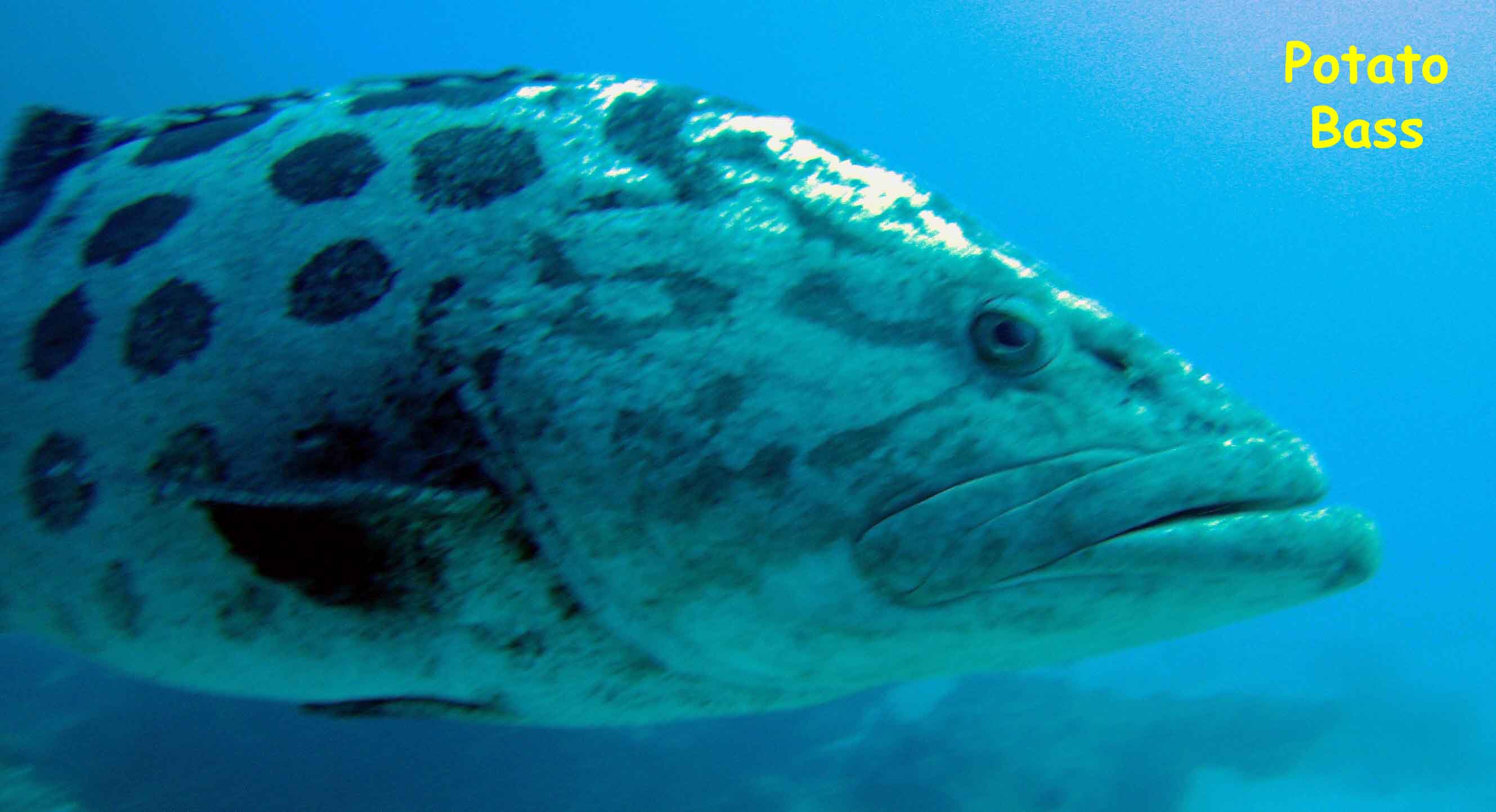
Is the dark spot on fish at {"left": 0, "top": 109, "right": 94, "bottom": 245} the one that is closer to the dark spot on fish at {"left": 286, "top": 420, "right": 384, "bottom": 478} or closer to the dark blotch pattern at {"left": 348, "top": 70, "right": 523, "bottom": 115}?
the dark blotch pattern at {"left": 348, "top": 70, "right": 523, "bottom": 115}

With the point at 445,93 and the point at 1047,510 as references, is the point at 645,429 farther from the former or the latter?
the point at 445,93

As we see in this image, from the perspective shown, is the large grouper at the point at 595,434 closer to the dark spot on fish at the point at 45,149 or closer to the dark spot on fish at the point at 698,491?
the dark spot on fish at the point at 698,491

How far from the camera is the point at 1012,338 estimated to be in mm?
1867

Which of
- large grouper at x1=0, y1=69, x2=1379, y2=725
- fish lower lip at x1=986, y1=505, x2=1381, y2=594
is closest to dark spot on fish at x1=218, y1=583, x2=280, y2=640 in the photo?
large grouper at x1=0, y1=69, x2=1379, y2=725

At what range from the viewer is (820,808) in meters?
11.6

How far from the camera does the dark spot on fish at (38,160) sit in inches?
102

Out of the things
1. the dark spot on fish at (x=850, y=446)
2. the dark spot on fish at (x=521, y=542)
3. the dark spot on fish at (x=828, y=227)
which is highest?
the dark spot on fish at (x=828, y=227)

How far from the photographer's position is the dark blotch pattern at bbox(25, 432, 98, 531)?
221cm

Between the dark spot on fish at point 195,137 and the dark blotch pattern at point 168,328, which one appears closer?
the dark blotch pattern at point 168,328

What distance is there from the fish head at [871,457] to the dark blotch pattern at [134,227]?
0.98 meters

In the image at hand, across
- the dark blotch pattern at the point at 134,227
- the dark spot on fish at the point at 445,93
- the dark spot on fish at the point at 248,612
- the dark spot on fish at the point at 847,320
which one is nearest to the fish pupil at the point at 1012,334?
the dark spot on fish at the point at 847,320

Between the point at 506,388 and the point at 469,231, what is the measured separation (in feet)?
1.42

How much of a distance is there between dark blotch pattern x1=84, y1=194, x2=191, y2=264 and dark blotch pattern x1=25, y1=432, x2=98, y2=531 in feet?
1.63

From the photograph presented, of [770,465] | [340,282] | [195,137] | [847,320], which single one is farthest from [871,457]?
[195,137]
